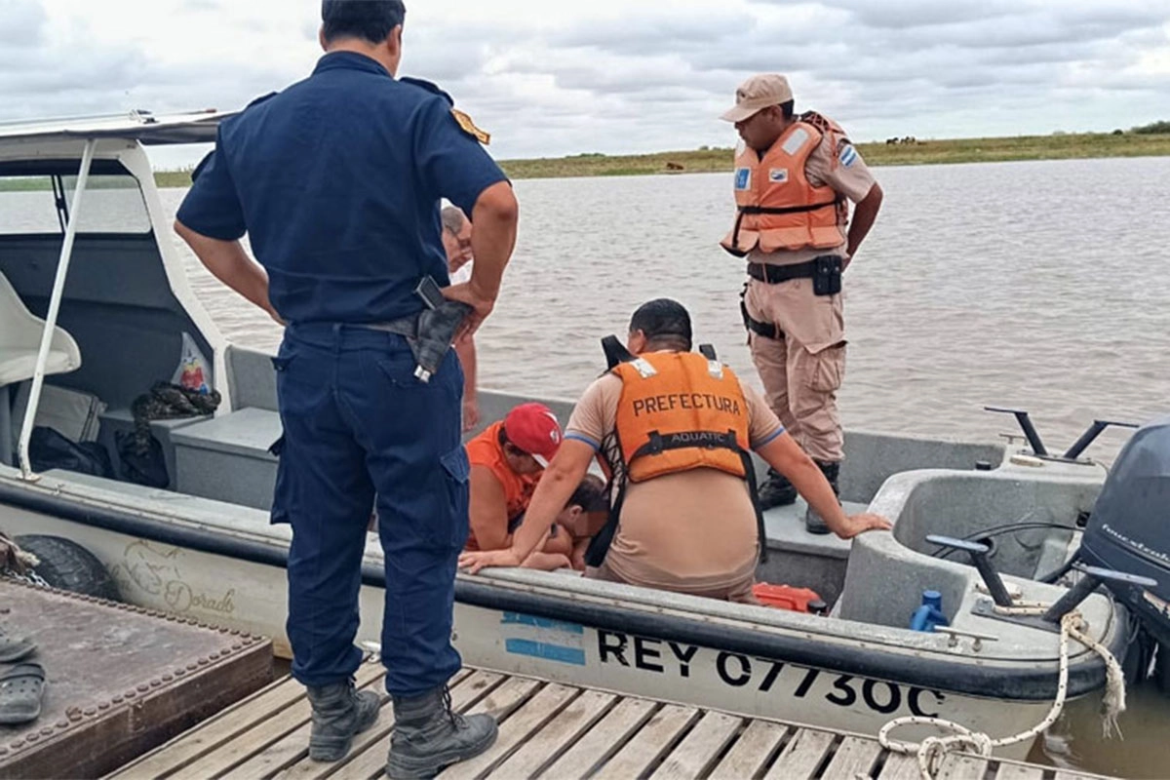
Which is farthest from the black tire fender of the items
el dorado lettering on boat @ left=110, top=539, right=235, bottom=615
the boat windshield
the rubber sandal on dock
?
the boat windshield

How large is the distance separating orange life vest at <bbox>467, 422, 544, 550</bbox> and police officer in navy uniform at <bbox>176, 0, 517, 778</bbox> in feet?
3.50

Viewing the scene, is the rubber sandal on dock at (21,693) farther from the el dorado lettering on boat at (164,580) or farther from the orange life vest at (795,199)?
the orange life vest at (795,199)

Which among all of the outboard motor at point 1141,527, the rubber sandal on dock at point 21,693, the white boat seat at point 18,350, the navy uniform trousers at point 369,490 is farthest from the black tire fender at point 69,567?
the outboard motor at point 1141,527

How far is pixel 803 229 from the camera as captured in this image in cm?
445

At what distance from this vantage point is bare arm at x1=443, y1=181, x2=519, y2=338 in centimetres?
232

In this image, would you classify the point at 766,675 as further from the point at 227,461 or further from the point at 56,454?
the point at 56,454

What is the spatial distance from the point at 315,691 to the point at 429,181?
1327 millimetres

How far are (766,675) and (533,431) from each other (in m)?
1.05

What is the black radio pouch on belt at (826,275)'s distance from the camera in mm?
4469

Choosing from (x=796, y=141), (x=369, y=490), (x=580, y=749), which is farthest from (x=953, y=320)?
(x=369, y=490)

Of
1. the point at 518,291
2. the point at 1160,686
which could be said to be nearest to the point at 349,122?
the point at 1160,686

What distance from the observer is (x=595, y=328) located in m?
12.6

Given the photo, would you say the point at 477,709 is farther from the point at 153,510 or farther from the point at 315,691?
the point at 153,510

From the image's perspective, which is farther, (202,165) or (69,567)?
(69,567)
